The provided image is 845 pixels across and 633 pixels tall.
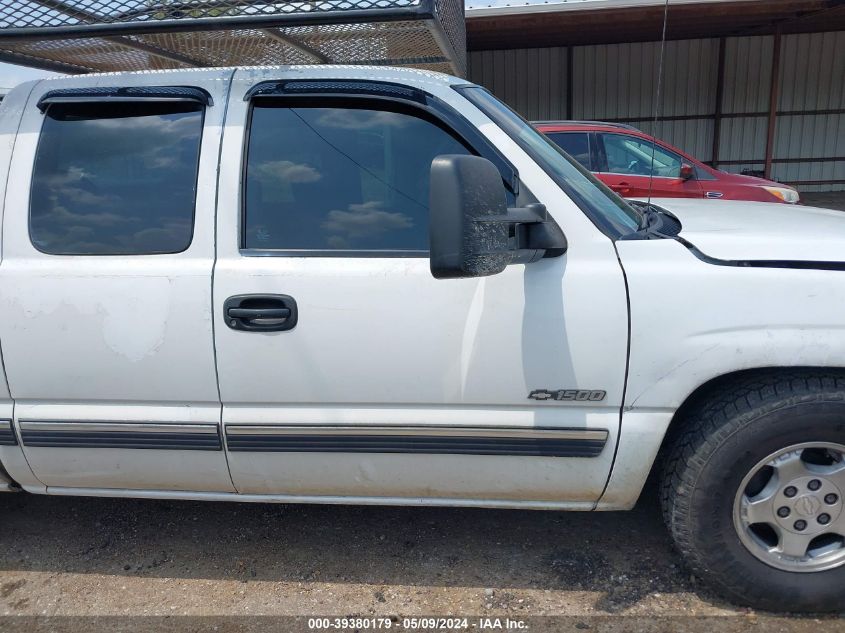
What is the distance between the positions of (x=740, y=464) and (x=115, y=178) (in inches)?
95.2

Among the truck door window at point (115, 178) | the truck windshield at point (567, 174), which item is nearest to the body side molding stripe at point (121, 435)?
the truck door window at point (115, 178)

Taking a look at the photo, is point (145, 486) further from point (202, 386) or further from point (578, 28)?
point (578, 28)

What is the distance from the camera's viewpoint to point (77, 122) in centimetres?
245

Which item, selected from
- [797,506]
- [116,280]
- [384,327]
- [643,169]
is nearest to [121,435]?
[116,280]

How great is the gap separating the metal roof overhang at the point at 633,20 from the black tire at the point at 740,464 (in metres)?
10.5

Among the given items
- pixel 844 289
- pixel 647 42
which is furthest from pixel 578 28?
pixel 844 289

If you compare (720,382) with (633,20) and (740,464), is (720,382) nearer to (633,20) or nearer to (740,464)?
(740,464)

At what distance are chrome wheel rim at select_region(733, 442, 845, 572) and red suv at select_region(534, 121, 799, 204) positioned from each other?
A: 5258mm

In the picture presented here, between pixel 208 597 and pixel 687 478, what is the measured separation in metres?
1.84

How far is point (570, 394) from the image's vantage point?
219 centimetres

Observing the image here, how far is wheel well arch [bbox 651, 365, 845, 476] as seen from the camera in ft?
7.07

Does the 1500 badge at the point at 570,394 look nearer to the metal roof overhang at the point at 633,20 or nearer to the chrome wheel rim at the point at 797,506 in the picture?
the chrome wheel rim at the point at 797,506

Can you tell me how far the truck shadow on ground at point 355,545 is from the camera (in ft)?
8.55

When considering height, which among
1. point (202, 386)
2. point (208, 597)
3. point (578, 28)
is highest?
point (578, 28)
